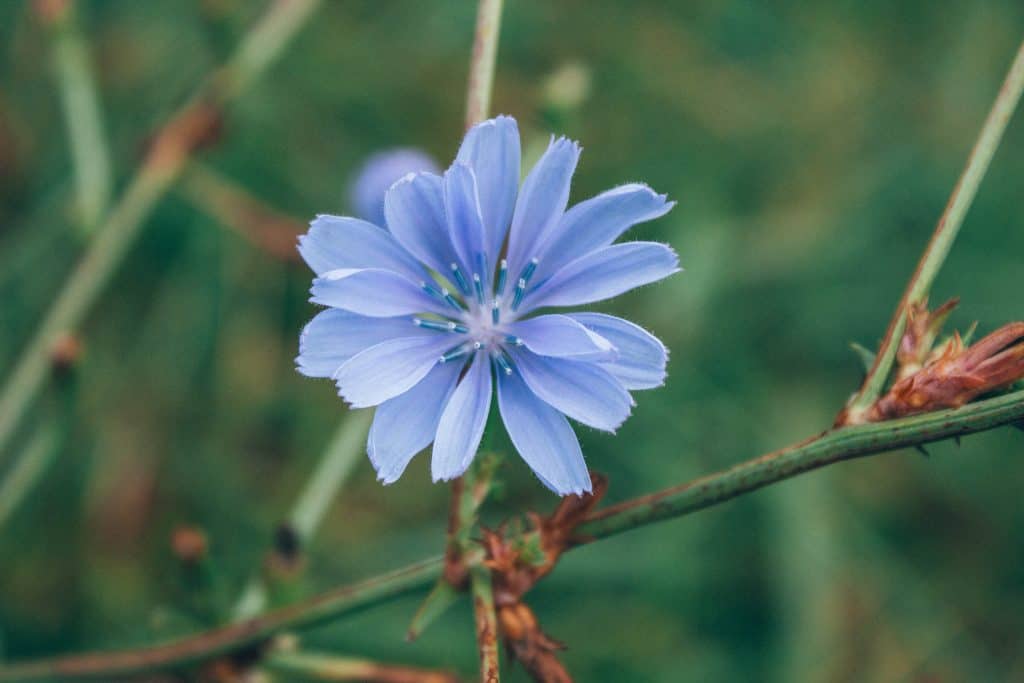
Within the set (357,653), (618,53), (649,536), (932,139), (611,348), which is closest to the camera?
(611,348)

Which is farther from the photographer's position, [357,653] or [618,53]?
[618,53]

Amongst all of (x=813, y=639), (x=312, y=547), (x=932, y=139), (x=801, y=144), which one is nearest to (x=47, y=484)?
(x=312, y=547)

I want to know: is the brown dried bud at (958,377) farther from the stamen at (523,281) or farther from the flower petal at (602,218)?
the stamen at (523,281)

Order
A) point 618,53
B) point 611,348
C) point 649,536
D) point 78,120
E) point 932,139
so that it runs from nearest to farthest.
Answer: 1. point 611,348
2. point 78,120
3. point 649,536
4. point 932,139
5. point 618,53

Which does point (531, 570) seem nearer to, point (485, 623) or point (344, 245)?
point (485, 623)

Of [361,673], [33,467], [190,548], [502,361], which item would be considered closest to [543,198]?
[502,361]

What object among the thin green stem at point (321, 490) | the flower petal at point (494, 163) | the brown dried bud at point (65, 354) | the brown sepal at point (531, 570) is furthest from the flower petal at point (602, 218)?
the brown dried bud at point (65, 354)

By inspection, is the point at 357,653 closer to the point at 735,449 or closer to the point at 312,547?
the point at 312,547
